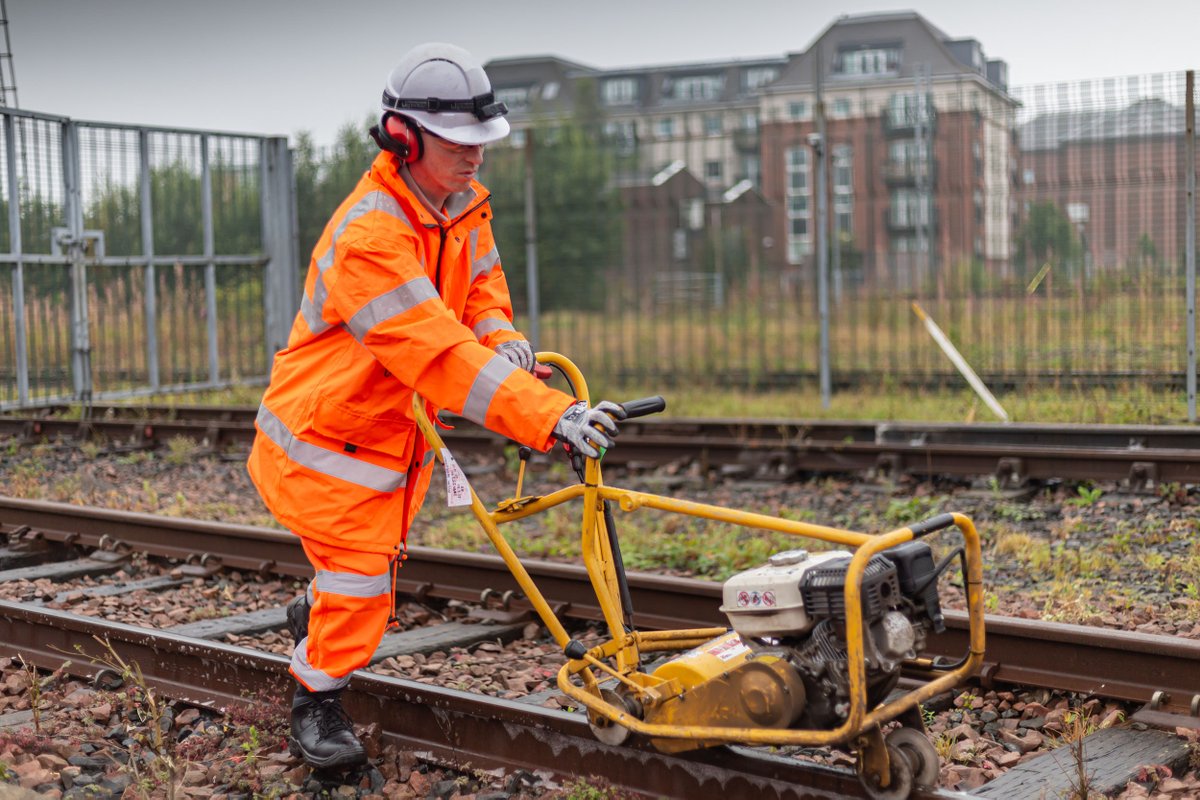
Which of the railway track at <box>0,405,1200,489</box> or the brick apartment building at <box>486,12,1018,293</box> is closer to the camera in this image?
the railway track at <box>0,405,1200,489</box>

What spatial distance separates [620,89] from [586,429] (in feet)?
280

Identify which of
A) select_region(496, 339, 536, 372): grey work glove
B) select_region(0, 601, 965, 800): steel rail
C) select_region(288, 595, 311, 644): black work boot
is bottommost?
select_region(0, 601, 965, 800): steel rail

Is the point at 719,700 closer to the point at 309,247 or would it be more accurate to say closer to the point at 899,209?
the point at 899,209

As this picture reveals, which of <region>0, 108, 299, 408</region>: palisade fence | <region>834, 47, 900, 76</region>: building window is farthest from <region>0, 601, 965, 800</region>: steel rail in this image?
<region>834, 47, 900, 76</region>: building window

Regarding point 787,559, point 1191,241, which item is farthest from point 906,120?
point 787,559

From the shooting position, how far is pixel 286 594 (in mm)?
6562

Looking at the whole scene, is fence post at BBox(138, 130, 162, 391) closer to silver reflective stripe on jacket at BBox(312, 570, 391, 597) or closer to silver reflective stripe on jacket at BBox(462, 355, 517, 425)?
silver reflective stripe on jacket at BBox(312, 570, 391, 597)

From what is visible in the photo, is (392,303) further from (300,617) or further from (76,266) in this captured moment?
(76,266)

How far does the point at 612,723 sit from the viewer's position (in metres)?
3.87

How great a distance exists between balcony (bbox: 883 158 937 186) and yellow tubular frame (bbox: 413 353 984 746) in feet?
35.5

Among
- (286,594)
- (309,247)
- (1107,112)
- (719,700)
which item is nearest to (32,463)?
(286,594)

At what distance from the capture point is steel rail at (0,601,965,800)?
3.70 m

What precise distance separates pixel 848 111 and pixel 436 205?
11.6 meters

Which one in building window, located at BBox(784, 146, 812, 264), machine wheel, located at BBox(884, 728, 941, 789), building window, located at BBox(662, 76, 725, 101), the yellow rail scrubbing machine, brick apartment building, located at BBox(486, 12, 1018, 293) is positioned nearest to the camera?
the yellow rail scrubbing machine
